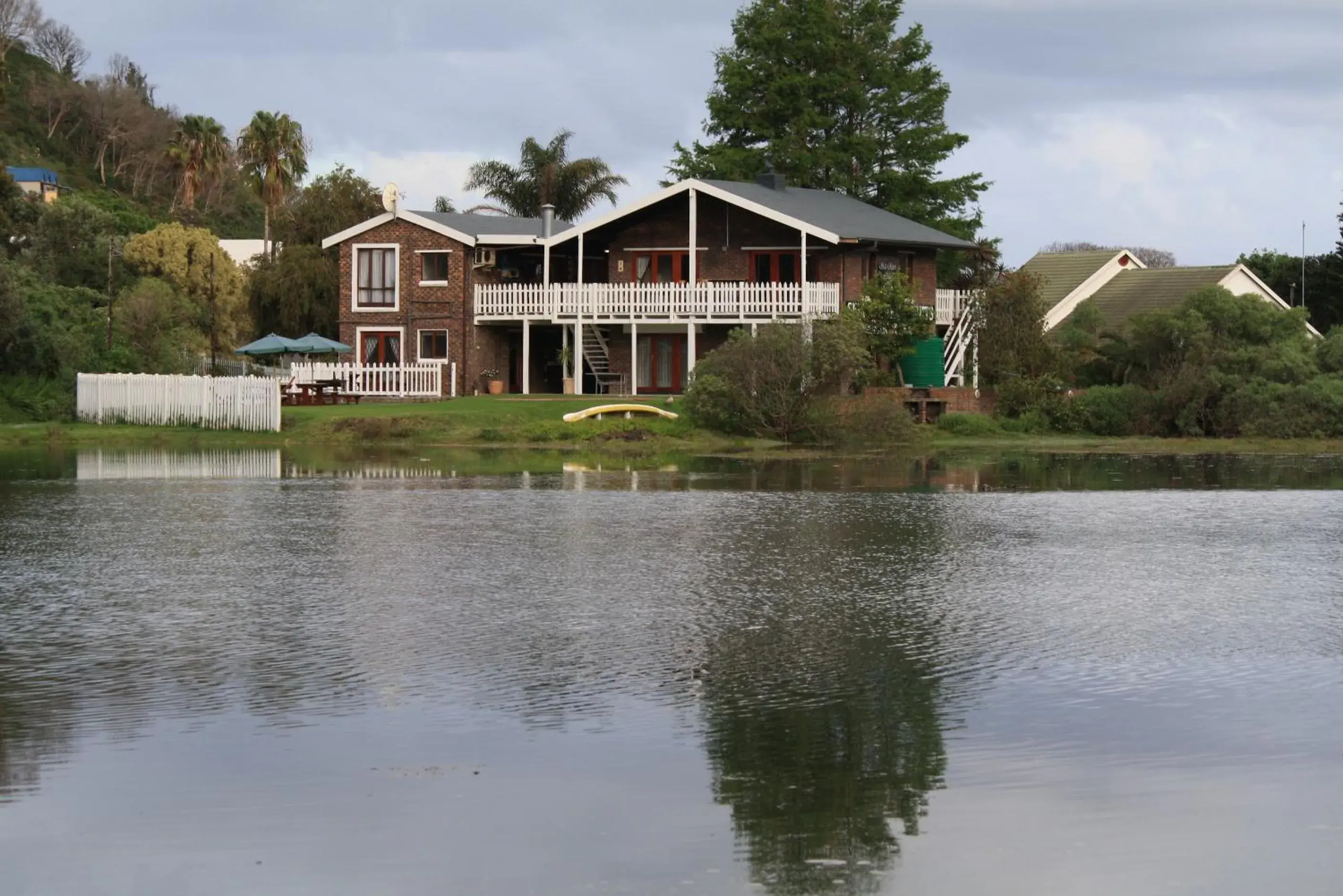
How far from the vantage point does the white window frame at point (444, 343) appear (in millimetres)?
60000

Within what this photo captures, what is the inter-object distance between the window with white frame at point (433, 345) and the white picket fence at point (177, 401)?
12622 millimetres

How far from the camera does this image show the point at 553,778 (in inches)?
425

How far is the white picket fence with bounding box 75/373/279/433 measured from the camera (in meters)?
47.5

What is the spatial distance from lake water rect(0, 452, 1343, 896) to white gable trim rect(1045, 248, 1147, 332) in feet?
149

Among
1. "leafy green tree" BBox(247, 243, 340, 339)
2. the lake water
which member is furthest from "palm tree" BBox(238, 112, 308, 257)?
the lake water

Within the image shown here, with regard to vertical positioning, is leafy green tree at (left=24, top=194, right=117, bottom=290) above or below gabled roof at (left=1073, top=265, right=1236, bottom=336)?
above

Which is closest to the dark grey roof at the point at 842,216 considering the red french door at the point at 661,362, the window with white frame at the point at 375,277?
the red french door at the point at 661,362

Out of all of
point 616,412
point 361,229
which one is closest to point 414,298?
point 361,229

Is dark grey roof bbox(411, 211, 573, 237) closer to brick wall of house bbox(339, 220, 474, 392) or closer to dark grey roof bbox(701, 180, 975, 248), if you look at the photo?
brick wall of house bbox(339, 220, 474, 392)

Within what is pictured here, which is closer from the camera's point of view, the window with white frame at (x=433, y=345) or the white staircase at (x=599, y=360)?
the white staircase at (x=599, y=360)

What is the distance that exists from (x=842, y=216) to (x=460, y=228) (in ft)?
42.1

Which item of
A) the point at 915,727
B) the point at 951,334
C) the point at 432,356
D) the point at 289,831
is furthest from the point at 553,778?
the point at 432,356

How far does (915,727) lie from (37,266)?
235 feet

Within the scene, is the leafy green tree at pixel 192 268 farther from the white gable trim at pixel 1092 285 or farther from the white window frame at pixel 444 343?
the white gable trim at pixel 1092 285
